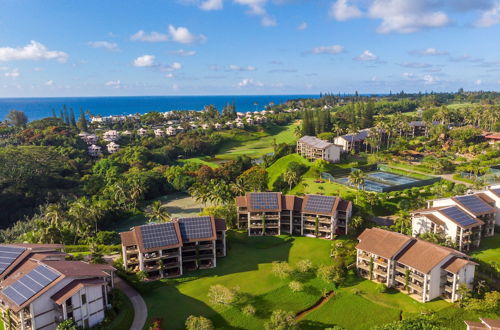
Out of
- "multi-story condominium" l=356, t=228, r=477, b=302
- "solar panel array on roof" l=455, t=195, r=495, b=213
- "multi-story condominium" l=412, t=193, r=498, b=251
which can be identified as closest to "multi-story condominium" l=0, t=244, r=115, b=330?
"multi-story condominium" l=356, t=228, r=477, b=302

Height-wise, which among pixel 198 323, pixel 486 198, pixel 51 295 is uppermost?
pixel 486 198

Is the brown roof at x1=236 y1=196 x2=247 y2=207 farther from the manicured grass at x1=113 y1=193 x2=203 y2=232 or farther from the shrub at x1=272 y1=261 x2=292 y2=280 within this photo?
the manicured grass at x1=113 y1=193 x2=203 y2=232

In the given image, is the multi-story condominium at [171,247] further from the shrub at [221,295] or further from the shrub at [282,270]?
the shrub at [282,270]

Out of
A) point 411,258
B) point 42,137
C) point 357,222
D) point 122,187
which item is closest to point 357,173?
point 357,222

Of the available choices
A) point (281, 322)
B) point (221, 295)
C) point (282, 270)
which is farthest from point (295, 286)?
point (221, 295)

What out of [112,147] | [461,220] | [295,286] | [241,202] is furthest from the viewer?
[112,147]

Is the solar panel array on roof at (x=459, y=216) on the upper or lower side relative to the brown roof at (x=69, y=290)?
upper

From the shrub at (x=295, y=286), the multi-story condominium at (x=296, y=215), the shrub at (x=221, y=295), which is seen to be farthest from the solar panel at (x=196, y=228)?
the shrub at (x=295, y=286)

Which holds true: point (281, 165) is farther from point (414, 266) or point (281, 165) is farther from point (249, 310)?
point (249, 310)
